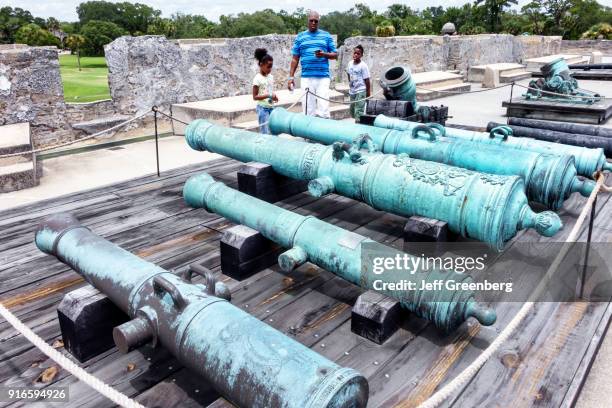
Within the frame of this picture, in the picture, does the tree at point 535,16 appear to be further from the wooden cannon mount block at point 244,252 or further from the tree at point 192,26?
the wooden cannon mount block at point 244,252

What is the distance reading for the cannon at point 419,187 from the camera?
2850 mm

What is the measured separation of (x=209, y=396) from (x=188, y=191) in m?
1.80

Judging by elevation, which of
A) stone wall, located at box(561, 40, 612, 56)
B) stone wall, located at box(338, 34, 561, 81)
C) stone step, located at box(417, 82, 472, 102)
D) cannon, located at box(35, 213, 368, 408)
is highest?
stone wall, located at box(561, 40, 612, 56)

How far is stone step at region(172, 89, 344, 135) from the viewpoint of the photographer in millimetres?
8352

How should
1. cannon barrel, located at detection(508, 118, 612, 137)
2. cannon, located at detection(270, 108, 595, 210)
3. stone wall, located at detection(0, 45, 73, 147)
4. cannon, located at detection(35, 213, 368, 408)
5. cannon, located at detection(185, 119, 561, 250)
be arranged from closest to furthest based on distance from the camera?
cannon, located at detection(35, 213, 368, 408) → cannon, located at detection(185, 119, 561, 250) → cannon, located at detection(270, 108, 595, 210) → cannon barrel, located at detection(508, 118, 612, 137) → stone wall, located at detection(0, 45, 73, 147)

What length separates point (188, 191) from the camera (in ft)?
11.8

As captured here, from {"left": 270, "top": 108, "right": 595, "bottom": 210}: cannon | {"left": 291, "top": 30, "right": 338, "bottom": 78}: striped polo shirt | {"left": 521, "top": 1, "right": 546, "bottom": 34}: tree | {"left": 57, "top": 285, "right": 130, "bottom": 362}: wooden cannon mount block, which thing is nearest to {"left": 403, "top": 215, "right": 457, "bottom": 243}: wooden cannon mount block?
{"left": 270, "top": 108, "right": 595, "bottom": 210}: cannon

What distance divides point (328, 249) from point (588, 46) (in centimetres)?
2605

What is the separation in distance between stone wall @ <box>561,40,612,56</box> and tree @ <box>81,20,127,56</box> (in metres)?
44.1

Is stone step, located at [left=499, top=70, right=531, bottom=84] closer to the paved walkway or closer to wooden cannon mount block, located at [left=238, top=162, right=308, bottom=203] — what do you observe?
the paved walkway

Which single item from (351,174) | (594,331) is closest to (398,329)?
(594,331)

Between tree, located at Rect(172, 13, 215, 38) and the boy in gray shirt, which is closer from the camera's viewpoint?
the boy in gray shirt

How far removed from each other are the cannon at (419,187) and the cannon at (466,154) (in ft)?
2.03

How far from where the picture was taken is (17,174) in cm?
609
